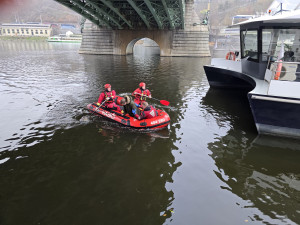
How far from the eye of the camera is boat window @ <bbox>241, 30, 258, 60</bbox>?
996 cm

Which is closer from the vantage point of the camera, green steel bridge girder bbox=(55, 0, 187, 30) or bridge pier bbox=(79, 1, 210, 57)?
green steel bridge girder bbox=(55, 0, 187, 30)

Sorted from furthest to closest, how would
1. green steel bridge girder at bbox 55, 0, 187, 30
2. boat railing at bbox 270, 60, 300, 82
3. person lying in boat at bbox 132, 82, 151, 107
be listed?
green steel bridge girder at bbox 55, 0, 187, 30, person lying in boat at bbox 132, 82, 151, 107, boat railing at bbox 270, 60, 300, 82

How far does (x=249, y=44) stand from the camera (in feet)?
35.2

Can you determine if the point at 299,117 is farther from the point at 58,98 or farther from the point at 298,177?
the point at 58,98

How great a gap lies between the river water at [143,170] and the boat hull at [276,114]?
41 cm

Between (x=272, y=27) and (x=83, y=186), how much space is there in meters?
9.62

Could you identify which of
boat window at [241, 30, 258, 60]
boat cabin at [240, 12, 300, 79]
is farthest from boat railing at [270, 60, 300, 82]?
boat window at [241, 30, 258, 60]

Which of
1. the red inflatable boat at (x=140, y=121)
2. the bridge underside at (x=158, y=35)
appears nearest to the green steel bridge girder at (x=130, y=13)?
the bridge underside at (x=158, y=35)

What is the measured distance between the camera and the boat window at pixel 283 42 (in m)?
8.26

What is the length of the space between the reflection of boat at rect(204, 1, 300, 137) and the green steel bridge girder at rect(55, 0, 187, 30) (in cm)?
1631

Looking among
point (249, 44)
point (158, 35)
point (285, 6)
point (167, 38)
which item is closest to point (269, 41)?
point (249, 44)

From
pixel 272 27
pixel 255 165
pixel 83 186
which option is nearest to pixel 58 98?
pixel 83 186

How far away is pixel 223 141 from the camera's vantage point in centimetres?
763

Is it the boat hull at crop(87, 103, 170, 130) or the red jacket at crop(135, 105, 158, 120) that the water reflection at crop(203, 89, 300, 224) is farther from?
the red jacket at crop(135, 105, 158, 120)
